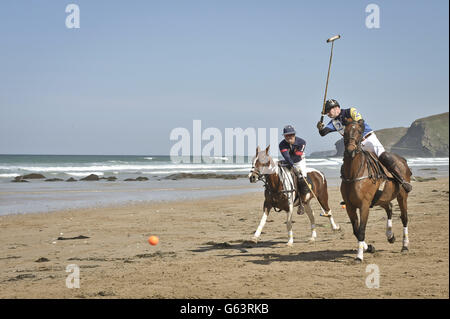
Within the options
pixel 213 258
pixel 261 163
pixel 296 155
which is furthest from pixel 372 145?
pixel 213 258

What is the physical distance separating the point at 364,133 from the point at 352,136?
1.15 m

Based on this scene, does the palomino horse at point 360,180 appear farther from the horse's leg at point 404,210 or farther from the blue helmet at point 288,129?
the blue helmet at point 288,129

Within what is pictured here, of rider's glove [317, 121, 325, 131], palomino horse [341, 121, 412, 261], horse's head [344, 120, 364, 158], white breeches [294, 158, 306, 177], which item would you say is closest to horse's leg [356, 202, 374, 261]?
palomino horse [341, 121, 412, 261]

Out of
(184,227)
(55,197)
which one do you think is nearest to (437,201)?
(184,227)

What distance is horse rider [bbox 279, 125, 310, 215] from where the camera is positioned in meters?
11.6

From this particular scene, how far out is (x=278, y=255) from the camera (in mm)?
10023

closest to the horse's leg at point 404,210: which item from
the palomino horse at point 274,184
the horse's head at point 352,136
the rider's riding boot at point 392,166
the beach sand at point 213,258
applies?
the beach sand at point 213,258

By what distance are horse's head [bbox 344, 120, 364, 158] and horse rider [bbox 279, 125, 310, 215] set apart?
9.13 feet

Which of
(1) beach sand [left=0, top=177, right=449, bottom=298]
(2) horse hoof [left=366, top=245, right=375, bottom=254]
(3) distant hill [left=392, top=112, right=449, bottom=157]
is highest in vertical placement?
(3) distant hill [left=392, top=112, right=449, bottom=157]

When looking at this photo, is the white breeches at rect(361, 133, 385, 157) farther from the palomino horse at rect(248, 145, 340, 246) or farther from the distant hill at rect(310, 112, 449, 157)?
the distant hill at rect(310, 112, 449, 157)

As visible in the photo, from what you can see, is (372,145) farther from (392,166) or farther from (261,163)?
(261,163)

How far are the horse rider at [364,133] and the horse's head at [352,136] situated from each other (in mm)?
388
